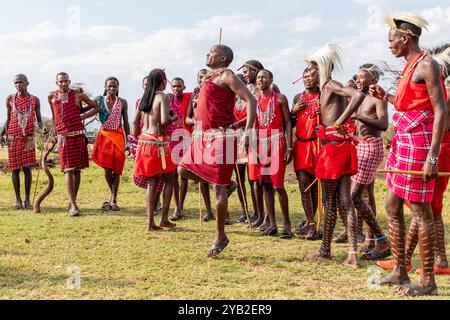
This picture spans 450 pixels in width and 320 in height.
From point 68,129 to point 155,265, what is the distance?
4.23 m

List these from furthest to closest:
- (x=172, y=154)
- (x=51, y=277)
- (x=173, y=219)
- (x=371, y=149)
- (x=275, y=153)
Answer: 1. (x=173, y=219)
2. (x=172, y=154)
3. (x=275, y=153)
4. (x=371, y=149)
5. (x=51, y=277)

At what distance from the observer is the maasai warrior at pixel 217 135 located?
584cm

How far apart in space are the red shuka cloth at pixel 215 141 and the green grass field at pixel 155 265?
0.90 meters

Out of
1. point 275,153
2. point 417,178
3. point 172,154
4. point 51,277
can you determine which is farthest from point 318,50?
point 51,277

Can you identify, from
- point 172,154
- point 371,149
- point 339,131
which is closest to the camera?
point 339,131

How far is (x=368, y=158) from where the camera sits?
6.00 meters

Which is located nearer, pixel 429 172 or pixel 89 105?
pixel 429 172

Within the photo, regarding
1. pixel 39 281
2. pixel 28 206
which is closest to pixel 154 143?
pixel 39 281

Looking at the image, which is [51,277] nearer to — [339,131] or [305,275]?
[305,275]

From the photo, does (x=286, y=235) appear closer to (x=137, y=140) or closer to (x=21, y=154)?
(x=137, y=140)

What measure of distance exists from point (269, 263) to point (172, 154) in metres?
2.88

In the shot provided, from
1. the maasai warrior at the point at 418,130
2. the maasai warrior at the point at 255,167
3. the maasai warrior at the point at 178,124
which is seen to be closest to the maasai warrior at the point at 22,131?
the maasai warrior at the point at 178,124
